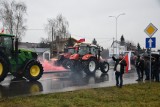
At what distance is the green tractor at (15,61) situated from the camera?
46.2 feet

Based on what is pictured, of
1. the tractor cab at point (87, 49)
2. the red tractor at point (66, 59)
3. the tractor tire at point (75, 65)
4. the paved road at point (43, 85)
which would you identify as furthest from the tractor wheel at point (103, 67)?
the paved road at point (43, 85)

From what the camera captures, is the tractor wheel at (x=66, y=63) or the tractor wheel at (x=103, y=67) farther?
the tractor wheel at (x=66, y=63)

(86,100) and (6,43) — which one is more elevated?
(6,43)

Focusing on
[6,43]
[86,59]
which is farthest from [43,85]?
[86,59]

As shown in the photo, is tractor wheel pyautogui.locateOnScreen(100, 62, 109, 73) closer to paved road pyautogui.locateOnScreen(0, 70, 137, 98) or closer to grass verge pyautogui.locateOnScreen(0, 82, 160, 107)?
paved road pyautogui.locateOnScreen(0, 70, 137, 98)

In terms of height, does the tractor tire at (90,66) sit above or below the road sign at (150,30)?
below

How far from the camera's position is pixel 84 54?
2173 centimetres

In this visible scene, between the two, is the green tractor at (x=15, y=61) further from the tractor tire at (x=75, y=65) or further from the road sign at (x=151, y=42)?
the road sign at (x=151, y=42)

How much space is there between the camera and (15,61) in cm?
1507

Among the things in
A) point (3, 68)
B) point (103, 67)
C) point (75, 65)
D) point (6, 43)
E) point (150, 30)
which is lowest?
point (103, 67)

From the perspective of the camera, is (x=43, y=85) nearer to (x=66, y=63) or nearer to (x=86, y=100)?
(x=86, y=100)

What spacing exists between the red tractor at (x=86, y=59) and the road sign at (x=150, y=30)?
7.64 m

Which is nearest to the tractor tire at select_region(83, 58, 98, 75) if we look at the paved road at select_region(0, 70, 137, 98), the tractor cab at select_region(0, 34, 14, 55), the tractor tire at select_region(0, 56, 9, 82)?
the paved road at select_region(0, 70, 137, 98)

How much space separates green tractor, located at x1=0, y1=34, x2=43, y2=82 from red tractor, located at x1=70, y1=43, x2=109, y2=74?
17.6 feet
